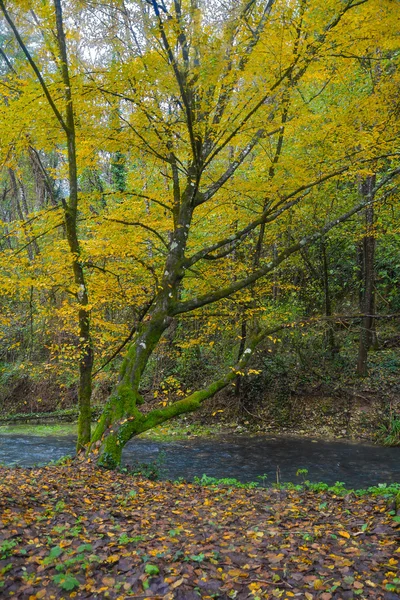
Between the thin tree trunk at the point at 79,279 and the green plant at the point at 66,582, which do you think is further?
the thin tree trunk at the point at 79,279

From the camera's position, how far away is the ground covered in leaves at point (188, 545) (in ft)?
10.3

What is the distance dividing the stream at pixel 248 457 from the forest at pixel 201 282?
0.49ft

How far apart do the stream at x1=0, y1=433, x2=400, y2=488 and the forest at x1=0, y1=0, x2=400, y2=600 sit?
5.9 inches

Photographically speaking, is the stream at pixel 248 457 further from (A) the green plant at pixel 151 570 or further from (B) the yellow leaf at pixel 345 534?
(A) the green plant at pixel 151 570

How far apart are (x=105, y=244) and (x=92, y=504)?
4.60m

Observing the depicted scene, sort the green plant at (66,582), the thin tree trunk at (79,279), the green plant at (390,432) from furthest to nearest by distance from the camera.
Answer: the green plant at (390,432), the thin tree trunk at (79,279), the green plant at (66,582)

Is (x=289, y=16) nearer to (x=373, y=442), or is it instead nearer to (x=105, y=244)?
(x=105, y=244)

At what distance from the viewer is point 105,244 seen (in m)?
7.91

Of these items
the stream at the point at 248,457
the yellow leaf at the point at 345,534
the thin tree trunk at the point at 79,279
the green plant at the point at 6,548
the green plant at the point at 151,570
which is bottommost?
the stream at the point at 248,457

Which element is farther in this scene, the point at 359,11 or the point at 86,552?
the point at 359,11

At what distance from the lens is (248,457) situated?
10125 mm

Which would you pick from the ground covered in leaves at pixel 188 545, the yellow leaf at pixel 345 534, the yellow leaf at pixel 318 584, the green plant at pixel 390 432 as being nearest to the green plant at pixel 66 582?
the ground covered in leaves at pixel 188 545

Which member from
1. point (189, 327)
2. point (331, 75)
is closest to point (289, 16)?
point (331, 75)

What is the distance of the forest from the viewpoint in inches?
145
